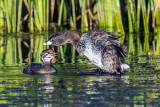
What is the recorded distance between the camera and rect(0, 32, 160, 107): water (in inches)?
282

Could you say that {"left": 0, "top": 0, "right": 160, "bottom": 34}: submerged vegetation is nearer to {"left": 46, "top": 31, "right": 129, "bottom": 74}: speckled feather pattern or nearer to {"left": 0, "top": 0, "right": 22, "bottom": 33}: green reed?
{"left": 0, "top": 0, "right": 22, "bottom": 33}: green reed

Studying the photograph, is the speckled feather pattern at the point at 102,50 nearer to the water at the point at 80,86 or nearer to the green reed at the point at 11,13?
the water at the point at 80,86

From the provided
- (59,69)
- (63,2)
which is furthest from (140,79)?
(63,2)

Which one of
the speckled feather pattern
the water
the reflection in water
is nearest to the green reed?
the water

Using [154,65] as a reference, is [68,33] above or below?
above

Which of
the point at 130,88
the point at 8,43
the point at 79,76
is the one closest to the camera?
the point at 130,88

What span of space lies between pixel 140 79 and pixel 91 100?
1941mm

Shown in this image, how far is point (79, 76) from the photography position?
31.3 feet

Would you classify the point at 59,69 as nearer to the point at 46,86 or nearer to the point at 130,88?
the point at 46,86

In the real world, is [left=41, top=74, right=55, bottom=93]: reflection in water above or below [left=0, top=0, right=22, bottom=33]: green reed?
below

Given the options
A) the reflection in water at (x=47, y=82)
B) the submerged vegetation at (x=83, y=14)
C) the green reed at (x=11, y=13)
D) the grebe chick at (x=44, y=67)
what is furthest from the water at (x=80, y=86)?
the green reed at (x=11, y=13)

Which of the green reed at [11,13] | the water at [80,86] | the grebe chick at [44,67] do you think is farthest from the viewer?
the green reed at [11,13]

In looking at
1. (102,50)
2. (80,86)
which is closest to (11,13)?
(102,50)

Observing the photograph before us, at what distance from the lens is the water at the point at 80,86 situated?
282 inches
